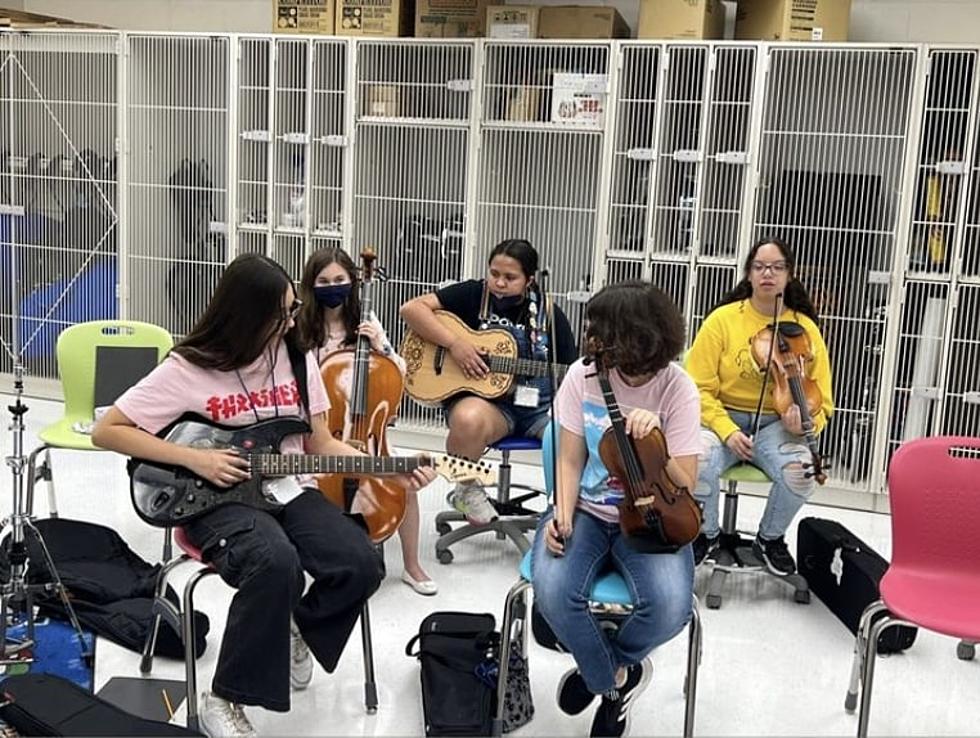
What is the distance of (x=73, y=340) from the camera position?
3805mm

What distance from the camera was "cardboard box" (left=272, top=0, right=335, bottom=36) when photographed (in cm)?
508

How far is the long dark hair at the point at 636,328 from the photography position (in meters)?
2.52

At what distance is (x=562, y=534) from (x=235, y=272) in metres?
1.00

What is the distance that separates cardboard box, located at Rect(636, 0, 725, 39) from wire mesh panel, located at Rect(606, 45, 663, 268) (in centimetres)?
10

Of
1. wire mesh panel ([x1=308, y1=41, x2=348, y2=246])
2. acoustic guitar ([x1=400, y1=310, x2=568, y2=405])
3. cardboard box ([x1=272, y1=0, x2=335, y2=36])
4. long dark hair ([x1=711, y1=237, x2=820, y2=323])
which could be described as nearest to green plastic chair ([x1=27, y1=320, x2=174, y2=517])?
acoustic guitar ([x1=400, y1=310, x2=568, y2=405])

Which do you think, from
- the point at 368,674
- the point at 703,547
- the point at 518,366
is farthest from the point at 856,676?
the point at 518,366

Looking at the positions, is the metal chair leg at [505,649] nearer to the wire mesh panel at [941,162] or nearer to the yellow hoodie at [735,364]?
the yellow hoodie at [735,364]

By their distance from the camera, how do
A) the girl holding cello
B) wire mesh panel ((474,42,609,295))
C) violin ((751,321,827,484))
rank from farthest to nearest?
wire mesh panel ((474,42,609,295))
violin ((751,321,827,484))
the girl holding cello

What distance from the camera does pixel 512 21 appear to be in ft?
15.8

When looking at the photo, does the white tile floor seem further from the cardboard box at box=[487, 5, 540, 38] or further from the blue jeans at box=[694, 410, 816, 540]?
the cardboard box at box=[487, 5, 540, 38]

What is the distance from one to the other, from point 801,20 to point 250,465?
3.14 m

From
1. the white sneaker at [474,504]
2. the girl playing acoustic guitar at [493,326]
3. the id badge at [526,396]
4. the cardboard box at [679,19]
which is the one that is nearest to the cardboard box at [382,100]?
the cardboard box at [679,19]

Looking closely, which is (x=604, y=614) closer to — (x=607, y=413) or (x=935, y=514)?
(x=607, y=413)

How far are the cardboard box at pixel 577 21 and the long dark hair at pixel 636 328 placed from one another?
2.56 metres
